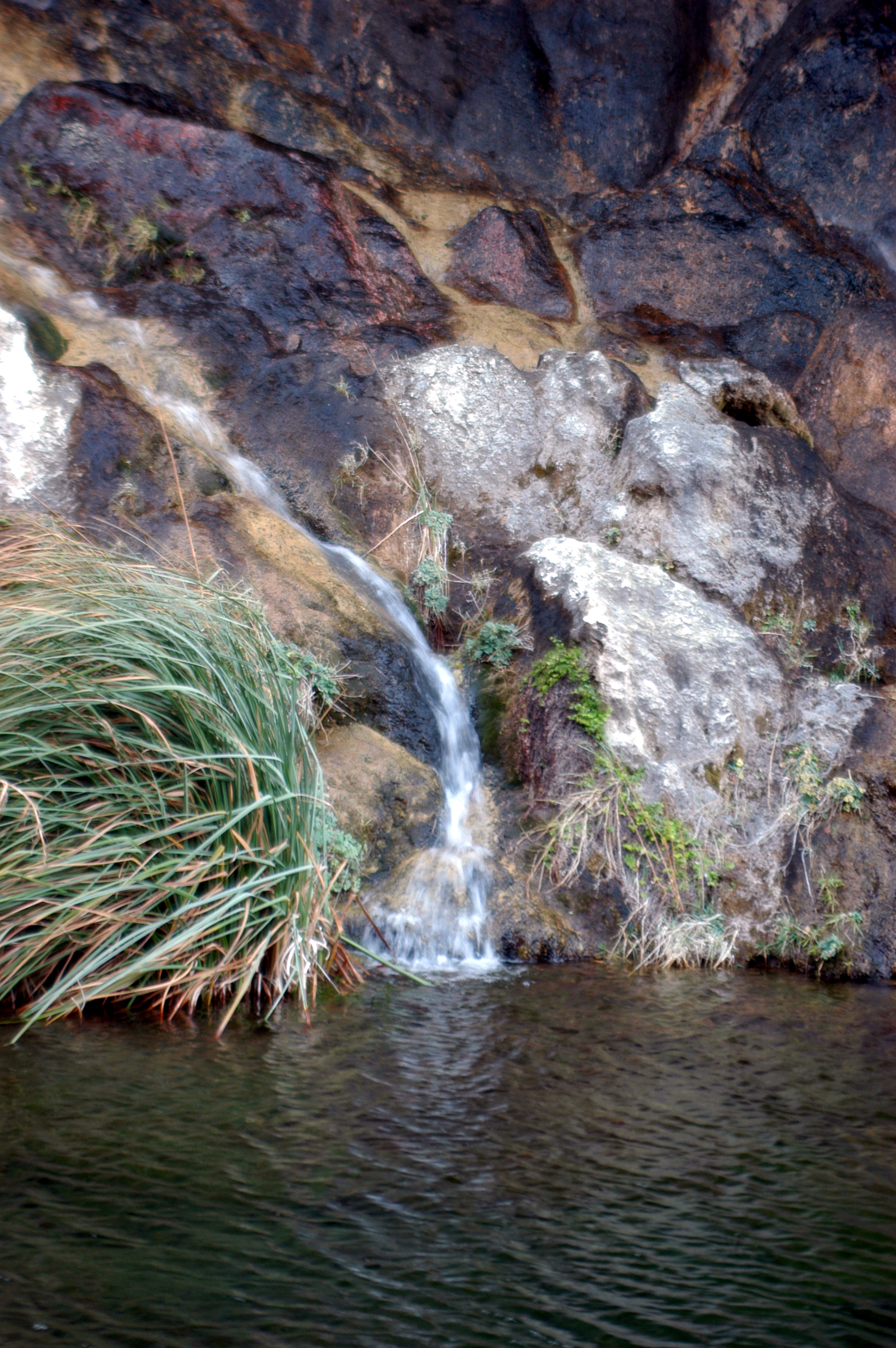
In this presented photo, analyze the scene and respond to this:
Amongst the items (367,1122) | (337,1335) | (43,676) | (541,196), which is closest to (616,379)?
(541,196)

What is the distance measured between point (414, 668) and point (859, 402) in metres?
5.32

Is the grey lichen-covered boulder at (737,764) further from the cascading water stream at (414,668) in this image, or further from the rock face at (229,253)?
the rock face at (229,253)

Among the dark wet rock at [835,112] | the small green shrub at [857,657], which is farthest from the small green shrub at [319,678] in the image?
the dark wet rock at [835,112]

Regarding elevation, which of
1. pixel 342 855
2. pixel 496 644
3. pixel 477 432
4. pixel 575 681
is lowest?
pixel 342 855

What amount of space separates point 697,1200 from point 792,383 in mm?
8708

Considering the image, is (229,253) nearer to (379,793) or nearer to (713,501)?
(713,501)

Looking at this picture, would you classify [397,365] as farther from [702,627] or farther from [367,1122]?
[367,1122]

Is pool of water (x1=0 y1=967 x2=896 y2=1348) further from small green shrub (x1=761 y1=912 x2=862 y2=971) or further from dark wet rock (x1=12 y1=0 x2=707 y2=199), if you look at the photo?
dark wet rock (x1=12 y1=0 x2=707 y2=199)

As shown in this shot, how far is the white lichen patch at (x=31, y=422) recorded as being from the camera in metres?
6.08

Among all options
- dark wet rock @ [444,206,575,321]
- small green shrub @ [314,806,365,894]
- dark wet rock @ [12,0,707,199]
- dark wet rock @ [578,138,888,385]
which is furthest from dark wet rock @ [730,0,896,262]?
small green shrub @ [314,806,365,894]

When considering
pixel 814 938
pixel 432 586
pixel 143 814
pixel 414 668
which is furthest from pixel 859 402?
pixel 143 814

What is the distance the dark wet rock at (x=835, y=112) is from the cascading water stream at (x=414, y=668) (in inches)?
263

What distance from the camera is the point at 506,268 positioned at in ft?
31.8

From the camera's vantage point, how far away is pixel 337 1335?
1.78 meters
